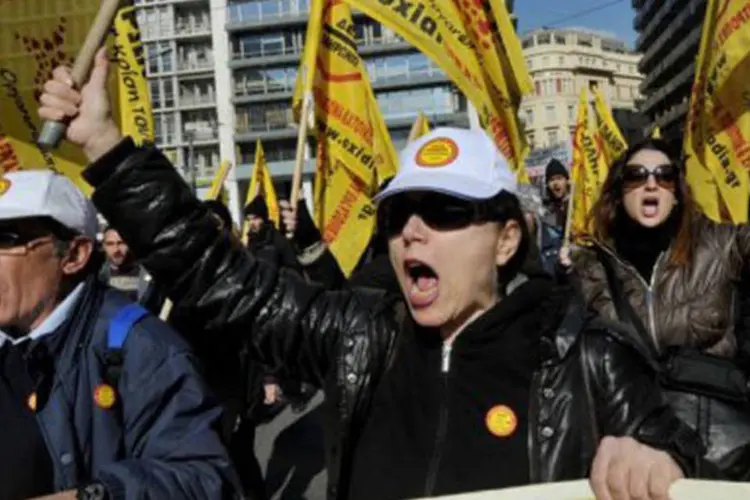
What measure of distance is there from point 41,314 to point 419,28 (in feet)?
11.9

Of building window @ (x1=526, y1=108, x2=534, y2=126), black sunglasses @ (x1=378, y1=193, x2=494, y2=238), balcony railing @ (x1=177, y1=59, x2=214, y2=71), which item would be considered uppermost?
balcony railing @ (x1=177, y1=59, x2=214, y2=71)

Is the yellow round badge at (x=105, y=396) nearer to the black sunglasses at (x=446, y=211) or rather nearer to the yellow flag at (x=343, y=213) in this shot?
the black sunglasses at (x=446, y=211)

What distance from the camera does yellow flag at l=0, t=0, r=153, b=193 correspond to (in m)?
4.00

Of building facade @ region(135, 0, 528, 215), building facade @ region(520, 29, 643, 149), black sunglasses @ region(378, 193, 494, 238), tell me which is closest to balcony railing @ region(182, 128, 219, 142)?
building facade @ region(135, 0, 528, 215)

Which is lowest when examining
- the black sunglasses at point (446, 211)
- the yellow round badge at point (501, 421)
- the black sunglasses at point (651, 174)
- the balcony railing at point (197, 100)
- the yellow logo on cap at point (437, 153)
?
the yellow round badge at point (501, 421)

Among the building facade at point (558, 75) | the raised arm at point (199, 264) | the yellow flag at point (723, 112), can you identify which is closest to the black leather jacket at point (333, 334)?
the raised arm at point (199, 264)

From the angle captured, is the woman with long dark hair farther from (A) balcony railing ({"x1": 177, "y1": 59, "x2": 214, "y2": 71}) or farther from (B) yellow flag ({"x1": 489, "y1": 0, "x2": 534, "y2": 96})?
(A) balcony railing ({"x1": 177, "y1": 59, "x2": 214, "y2": 71})

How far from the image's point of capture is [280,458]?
748 centimetres

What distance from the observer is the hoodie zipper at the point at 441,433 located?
2.05m

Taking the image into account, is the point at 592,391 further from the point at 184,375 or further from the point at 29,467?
the point at 29,467

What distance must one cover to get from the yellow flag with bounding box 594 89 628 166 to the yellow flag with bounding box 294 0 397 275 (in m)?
2.56

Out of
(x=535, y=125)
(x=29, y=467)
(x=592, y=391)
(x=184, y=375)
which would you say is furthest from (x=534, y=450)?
(x=535, y=125)

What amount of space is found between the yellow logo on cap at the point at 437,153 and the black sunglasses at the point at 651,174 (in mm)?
1926

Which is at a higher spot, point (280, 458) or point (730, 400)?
point (730, 400)
